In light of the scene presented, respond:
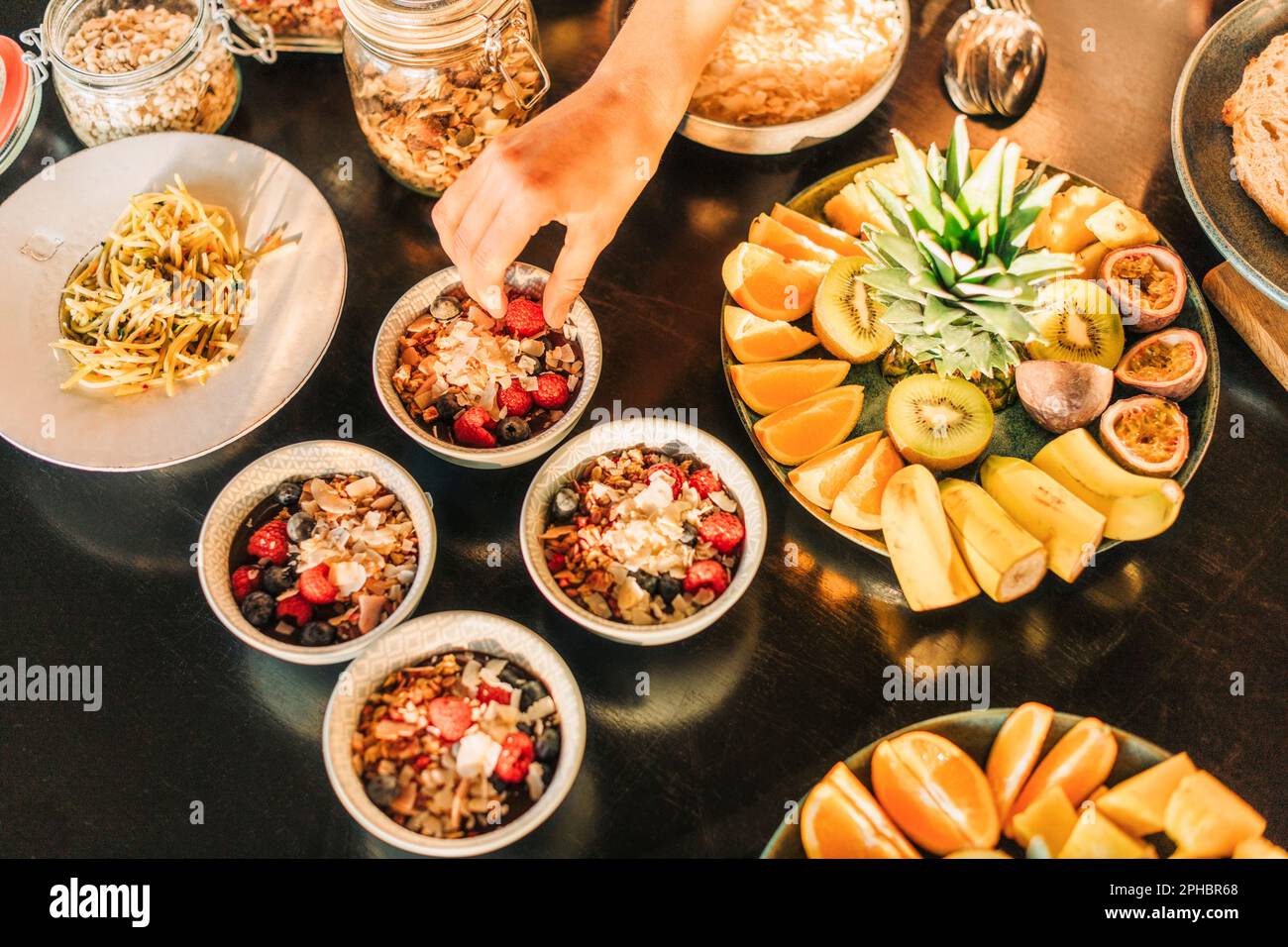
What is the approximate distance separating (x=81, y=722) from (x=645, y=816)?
0.75m

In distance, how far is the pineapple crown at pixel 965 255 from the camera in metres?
1.12

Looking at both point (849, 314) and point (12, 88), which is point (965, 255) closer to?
point (849, 314)

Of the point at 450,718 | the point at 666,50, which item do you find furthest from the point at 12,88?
the point at 450,718

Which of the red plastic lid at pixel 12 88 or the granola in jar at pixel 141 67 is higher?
the granola in jar at pixel 141 67

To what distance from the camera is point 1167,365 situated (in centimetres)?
128

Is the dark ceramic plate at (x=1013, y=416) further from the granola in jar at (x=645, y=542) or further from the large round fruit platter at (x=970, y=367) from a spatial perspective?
the granola in jar at (x=645, y=542)

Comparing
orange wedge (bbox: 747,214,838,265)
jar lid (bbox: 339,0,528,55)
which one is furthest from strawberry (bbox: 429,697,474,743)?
jar lid (bbox: 339,0,528,55)

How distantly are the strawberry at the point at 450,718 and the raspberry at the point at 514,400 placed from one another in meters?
0.40

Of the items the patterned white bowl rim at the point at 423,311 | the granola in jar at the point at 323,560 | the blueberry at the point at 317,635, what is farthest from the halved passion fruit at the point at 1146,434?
the blueberry at the point at 317,635

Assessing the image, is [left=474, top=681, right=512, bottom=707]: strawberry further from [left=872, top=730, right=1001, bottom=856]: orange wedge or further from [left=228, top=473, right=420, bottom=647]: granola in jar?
[left=872, top=730, right=1001, bottom=856]: orange wedge

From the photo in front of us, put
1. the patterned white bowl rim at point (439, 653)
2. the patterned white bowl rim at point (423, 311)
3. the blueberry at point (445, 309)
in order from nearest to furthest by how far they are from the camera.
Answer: the patterned white bowl rim at point (439, 653)
the patterned white bowl rim at point (423, 311)
the blueberry at point (445, 309)

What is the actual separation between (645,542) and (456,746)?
0.33m

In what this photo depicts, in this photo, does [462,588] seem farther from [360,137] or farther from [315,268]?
[360,137]
